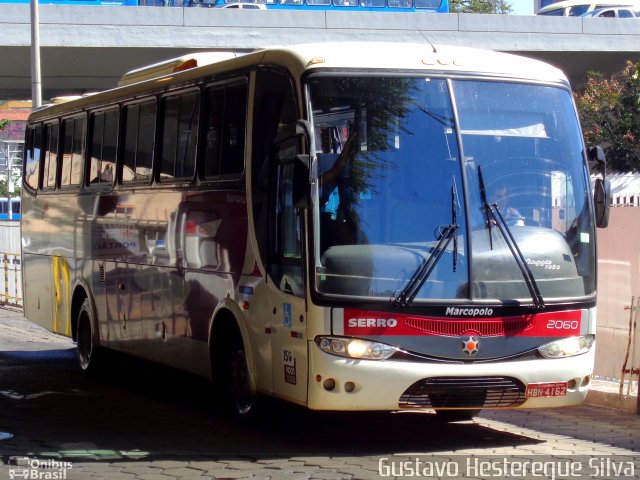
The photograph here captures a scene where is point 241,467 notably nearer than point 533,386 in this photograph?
Yes

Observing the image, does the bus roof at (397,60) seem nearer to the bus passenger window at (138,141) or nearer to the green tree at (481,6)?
the bus passenger window at (138,141)

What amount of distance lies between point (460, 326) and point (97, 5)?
2438 cm

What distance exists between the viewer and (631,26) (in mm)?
33312

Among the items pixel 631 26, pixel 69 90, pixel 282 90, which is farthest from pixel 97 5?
pixel 282 90

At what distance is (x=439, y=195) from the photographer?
339 inches

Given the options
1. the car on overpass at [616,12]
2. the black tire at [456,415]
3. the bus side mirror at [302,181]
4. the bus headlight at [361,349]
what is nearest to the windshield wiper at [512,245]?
the bus headlight at [361,349]

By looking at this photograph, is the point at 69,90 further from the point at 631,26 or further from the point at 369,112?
the point at 369,112

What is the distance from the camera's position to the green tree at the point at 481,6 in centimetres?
7694

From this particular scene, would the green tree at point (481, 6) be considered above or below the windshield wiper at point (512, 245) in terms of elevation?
above

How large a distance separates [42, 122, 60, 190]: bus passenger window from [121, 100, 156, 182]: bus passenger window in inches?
108

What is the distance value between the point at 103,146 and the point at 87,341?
2356 mm

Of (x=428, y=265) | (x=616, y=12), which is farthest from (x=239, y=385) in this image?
(x=616, y=12)

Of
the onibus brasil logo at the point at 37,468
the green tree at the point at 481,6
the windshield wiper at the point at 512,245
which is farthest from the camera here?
the green tree at the point at 481,6

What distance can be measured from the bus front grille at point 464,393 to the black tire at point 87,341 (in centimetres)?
596
